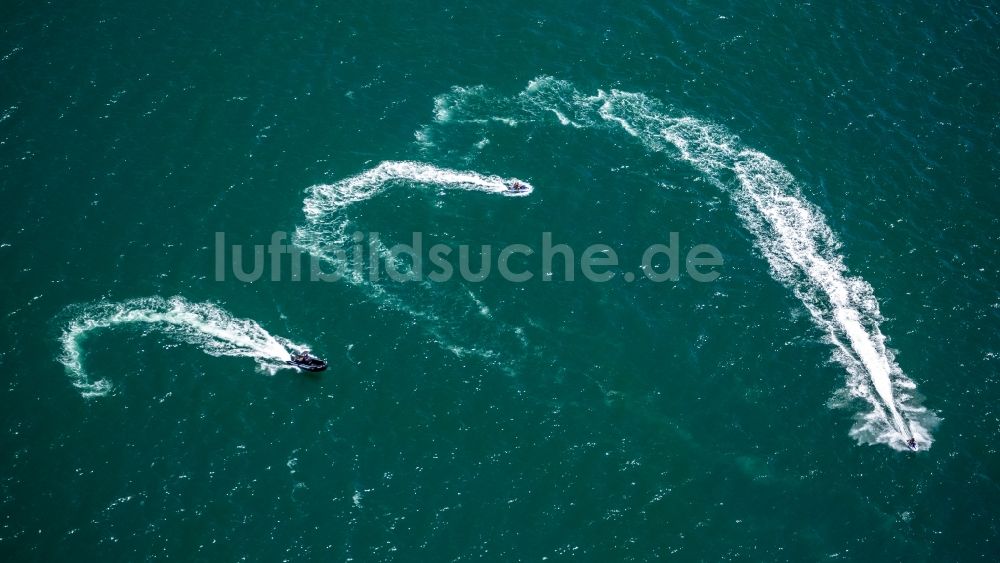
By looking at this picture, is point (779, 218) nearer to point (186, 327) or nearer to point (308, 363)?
point (308, 363)

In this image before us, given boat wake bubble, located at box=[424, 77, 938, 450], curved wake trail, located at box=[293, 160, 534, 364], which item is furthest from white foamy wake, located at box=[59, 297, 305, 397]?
boat wake bubble, located at box=[424, 77, 938, 450]

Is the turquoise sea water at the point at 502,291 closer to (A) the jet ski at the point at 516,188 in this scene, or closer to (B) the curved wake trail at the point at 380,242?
(B) the curved wake trail at the point at 380,242

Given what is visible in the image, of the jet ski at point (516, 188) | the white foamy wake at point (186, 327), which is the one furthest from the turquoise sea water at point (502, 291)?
the jet ski at point (516, 188)

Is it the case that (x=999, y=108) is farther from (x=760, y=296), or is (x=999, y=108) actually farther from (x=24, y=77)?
(x=24, y=77)

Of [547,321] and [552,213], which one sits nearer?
[547,321]

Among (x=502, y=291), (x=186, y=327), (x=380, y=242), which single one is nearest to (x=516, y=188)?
(x=502, y=291)

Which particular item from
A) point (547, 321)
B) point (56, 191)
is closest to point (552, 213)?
point (547, 321)

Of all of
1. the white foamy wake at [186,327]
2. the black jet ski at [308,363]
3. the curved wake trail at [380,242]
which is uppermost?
the curved wake trail at [380,242]
